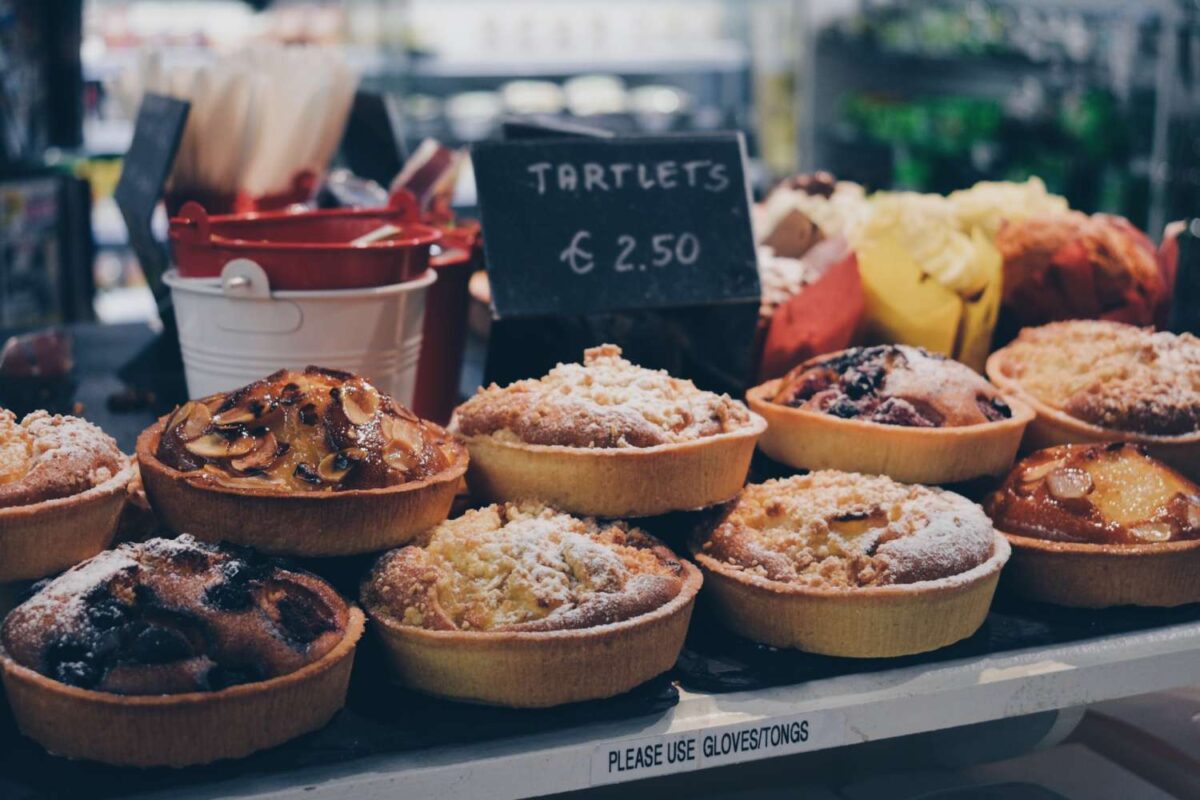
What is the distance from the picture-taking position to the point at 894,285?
1.98 meters

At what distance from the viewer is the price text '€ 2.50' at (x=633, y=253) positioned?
1.70m

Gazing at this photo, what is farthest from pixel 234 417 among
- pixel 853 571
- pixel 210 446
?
pixel 853 571

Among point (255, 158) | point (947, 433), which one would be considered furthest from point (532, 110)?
point (947, 433)

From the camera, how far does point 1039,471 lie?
1.62 m

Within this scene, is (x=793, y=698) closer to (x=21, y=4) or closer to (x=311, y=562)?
(x=311, y=562)

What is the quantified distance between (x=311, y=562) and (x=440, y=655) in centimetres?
21

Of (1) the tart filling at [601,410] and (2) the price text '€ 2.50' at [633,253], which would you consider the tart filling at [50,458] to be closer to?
(1) the tart filling at [601,410]

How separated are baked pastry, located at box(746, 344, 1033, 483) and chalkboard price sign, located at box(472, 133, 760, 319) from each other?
0.18m

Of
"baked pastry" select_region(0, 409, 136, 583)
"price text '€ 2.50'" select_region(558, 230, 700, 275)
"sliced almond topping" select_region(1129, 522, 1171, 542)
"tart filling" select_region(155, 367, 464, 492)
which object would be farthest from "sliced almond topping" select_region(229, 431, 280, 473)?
"sliced almond topping" select_region(1129, 522, 1171, 542)

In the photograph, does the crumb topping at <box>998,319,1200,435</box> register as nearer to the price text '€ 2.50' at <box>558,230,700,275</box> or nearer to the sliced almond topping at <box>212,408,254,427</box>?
the price text '€ 2.50' at <box>558,230,700,275</box>

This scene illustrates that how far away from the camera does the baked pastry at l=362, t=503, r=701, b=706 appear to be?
122cm

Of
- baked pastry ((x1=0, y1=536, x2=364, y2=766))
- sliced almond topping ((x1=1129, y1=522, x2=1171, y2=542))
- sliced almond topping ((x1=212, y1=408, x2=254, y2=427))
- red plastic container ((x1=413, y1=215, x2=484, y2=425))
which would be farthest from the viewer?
red plastic container ((x1=413, y1=215, x2=484, y2=425))

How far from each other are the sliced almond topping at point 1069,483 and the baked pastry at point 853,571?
132mm

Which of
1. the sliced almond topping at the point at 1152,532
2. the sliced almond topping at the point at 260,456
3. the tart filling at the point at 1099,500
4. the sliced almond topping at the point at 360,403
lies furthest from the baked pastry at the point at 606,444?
the sliced almond topping at the point at 1152,532
